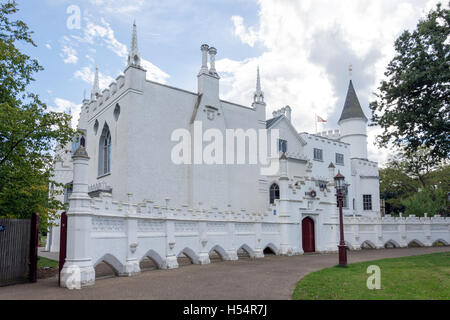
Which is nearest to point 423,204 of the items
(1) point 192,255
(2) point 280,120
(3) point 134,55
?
(2) point 280,120

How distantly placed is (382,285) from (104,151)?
23074mm

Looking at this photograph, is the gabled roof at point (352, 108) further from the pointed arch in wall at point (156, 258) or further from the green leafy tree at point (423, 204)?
the pointed arch in wall at point (156, 258)

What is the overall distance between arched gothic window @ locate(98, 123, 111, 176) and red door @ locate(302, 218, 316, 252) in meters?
15.5

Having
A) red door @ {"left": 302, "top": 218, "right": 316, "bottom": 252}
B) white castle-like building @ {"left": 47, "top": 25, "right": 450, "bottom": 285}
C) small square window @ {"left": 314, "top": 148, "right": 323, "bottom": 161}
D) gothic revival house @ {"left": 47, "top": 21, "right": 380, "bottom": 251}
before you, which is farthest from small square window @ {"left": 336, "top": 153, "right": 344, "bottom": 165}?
red door @ {"left": 302, "top": 218, "right": 316, "bottom": 252}

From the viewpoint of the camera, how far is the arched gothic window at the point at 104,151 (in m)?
28.1

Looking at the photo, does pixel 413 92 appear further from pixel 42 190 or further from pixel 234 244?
pixel 42 190

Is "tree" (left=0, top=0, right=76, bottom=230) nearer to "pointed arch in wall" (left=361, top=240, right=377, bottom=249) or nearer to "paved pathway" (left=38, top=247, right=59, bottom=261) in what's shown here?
"paved pathway" (left=38, top=247, right=59, bottom=261)

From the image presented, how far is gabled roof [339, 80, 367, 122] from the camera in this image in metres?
46.0

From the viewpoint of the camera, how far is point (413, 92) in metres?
20.5

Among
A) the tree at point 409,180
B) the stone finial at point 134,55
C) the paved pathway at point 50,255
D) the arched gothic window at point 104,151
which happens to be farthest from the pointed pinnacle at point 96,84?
the tree at point 409,180

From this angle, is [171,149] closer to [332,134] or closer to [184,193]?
[184,193]

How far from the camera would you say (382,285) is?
11.0 m
